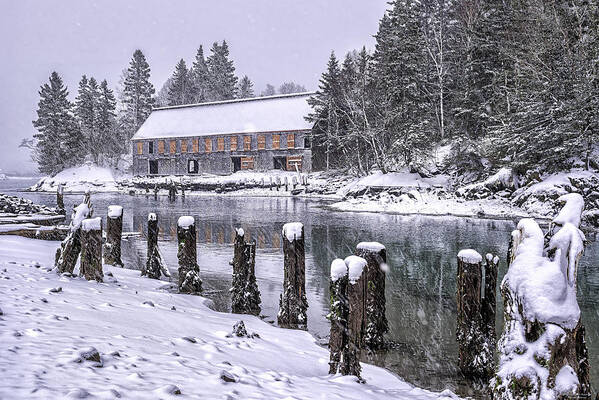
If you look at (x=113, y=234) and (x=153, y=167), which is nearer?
(x=113, y=234)

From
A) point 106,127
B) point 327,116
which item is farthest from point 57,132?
point 327,116

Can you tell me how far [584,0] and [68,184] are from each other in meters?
61.4

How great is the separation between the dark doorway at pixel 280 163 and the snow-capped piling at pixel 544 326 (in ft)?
168

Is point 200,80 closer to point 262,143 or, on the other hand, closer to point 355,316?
point 262,143

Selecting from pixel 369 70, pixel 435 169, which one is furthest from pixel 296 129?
pixel 435 169

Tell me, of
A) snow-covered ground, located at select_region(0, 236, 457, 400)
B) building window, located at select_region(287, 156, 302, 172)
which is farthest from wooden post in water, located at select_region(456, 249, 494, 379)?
building window, located at select_region(287, 156, 302, 172)

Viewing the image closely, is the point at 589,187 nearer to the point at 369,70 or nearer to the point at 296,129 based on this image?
the point at 369,70

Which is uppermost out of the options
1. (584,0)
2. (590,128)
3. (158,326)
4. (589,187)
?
(584,0)

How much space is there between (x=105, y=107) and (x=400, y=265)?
7170cm

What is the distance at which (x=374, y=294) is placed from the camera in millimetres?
7289

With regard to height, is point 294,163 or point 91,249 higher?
point 294,163

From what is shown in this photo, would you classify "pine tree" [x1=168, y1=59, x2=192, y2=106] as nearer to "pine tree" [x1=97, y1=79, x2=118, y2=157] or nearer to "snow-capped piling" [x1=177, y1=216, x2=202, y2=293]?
"pine tree" [x1=97, y1=79, x2=118, y2=157]

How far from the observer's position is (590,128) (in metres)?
24.8

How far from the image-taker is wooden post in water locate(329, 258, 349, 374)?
A: 4977mm
